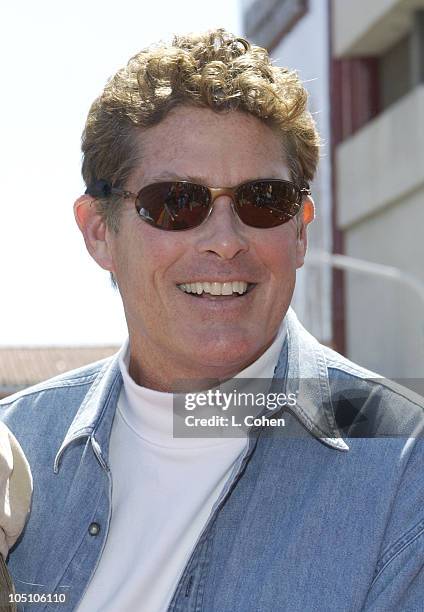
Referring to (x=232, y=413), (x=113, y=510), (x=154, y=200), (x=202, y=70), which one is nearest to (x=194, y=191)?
(x=154, y=200)

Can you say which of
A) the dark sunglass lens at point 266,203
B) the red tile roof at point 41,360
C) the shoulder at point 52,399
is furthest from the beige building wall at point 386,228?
the dark sunglass lens at point 266,203

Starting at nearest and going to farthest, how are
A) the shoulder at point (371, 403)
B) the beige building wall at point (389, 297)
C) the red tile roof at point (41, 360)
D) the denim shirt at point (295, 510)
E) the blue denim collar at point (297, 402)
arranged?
1. the denim shirt at point (295, 510)
2. the shoulder at point (371, 403)
3. the blue denim collar at point (297, 402)
4. the beige building wall at point (389, 297)
5. the red tile roof at point (41, 360)

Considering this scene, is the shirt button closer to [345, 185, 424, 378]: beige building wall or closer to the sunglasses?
the sunglasses

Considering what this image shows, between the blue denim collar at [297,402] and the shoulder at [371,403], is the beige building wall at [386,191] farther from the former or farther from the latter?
the shoulder at [371,403]

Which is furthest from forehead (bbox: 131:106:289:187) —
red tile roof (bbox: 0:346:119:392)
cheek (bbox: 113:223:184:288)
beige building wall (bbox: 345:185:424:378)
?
red tile roof (bbox: 0:346:119:392)

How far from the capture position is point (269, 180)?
3.25 m

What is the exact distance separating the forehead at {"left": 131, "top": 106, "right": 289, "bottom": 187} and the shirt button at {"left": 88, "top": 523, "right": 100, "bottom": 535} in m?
0.87

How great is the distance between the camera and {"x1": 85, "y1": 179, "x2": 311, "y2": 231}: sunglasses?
3.16 m

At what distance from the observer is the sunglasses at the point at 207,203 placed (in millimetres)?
3160

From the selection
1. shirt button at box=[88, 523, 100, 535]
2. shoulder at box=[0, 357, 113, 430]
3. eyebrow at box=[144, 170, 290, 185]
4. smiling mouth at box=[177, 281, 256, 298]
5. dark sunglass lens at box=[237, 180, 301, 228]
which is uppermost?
eyebrow at box=[144, 170, 290, 185]

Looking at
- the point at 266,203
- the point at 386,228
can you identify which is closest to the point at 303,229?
the point at 266,203

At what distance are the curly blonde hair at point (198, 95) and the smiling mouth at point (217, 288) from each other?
0.34m

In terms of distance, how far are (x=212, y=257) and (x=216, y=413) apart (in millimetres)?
399

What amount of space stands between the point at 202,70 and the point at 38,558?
4.20 feet
